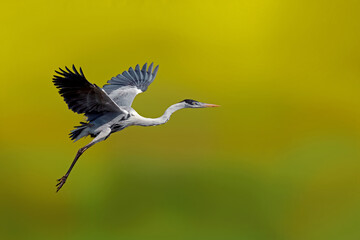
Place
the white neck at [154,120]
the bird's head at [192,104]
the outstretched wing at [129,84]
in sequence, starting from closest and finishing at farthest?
the white neck at [154,120]
the bird's head at [192,104]
the outstretched wing at [129,84]

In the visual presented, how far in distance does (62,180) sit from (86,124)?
1.05 metres

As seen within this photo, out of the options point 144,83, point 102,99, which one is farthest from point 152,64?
point 102,99

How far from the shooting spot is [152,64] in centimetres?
1270

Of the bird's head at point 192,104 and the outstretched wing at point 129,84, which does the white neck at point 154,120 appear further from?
the outstretched wing at point 129,84

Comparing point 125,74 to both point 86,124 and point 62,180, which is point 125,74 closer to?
point 86,124

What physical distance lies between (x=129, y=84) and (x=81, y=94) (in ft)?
6.78

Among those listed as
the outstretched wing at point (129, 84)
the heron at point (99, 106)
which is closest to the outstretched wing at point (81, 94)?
the heron at point (99, 106)

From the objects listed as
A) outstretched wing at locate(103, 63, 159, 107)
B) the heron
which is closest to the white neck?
the heron

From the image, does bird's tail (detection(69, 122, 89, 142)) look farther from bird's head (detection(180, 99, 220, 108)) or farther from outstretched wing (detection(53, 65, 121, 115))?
bird's head (detection(180, 99, 220, 108))

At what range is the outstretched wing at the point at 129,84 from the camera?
11796mm

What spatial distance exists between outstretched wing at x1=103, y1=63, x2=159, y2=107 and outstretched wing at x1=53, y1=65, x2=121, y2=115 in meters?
1.03

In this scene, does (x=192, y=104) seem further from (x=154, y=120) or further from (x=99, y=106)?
(x=99, y=106)

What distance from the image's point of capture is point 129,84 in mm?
12281

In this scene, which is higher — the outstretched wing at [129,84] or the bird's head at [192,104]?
the outstretched wing at [129,84]
